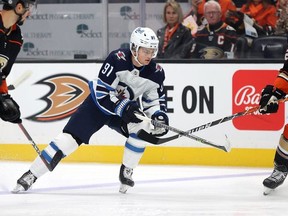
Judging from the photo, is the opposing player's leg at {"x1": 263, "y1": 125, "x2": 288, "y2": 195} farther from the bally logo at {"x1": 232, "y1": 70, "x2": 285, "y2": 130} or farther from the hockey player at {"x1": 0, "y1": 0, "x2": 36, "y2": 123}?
the hockey player at {"x1": 0, "y1": 0, "x2": 36, "y2": 123}

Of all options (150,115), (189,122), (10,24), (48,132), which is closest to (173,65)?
(189,122)

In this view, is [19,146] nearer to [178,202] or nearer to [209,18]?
[209,18]

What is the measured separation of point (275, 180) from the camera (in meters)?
4.95

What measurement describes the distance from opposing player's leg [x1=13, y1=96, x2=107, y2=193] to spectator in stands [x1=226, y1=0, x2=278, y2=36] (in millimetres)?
1904

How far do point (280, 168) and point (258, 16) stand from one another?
65.3 inches

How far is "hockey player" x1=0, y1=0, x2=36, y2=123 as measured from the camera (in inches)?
177

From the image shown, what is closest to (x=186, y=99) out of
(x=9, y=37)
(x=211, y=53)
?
(x=211, y=53)

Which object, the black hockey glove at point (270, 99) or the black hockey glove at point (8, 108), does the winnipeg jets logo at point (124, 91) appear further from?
the black hockey glove at point (270, 99)

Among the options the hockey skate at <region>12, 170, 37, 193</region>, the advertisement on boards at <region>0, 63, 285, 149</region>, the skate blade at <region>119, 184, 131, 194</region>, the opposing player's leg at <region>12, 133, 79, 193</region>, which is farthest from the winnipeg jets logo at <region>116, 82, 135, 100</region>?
the advertisement on boards at <region>0, 63, 285, 149</region>

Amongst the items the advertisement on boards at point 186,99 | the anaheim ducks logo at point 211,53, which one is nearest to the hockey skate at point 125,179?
the advertisement on boards at point 186,99

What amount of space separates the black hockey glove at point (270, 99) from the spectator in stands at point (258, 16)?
1546 mm

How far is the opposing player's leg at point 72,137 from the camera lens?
4797mm

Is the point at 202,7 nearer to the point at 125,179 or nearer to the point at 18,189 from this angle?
the point at 125,179

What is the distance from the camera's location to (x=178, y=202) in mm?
4625
